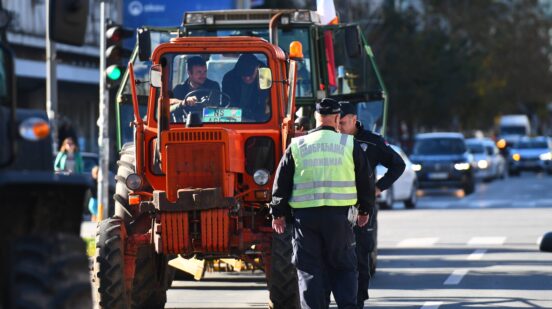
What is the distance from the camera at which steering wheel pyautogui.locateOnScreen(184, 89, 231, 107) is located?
536 inches

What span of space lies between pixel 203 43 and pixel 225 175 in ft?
5.21

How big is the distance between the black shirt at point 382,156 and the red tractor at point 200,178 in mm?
681

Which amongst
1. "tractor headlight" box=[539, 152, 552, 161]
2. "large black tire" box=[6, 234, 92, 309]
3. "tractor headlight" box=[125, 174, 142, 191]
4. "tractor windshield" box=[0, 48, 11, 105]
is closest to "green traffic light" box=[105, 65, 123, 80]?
"tractor headlight" box=[125, 174, 142, 191]

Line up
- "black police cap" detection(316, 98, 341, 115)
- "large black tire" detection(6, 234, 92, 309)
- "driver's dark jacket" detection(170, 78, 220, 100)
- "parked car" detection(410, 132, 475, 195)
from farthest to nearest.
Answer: "parked car" detection(410, 132, 475, 195), "driver's dark jacket" detection(170, 78, 220, 100), "black police cap" detection(316, 98, 341, 115), "large black tire" detection(6, 234, 92, 309)

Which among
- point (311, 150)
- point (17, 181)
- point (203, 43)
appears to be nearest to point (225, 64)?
point (203, 43)

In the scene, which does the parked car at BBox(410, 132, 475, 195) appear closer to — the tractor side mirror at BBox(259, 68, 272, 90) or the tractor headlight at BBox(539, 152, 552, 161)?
the tractor headlight at BBox(539, 152, 552, 161)

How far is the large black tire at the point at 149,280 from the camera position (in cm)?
1300

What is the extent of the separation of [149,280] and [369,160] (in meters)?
2.17

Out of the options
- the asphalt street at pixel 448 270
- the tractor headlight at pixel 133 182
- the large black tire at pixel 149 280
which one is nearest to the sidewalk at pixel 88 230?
the asphalt street at pixel 448 270

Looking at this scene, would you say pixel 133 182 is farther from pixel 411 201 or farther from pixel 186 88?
pixel 411 201

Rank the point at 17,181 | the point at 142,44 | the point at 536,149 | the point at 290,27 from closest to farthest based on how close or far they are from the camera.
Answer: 1. the point at 17,181
2. the point at 142,44
3. the point at 290,27
4. the point at 536,149

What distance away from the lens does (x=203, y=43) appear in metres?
13.7

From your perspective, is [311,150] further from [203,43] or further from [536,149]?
[536,149]

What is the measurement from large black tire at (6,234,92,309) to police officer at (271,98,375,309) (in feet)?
13.4
